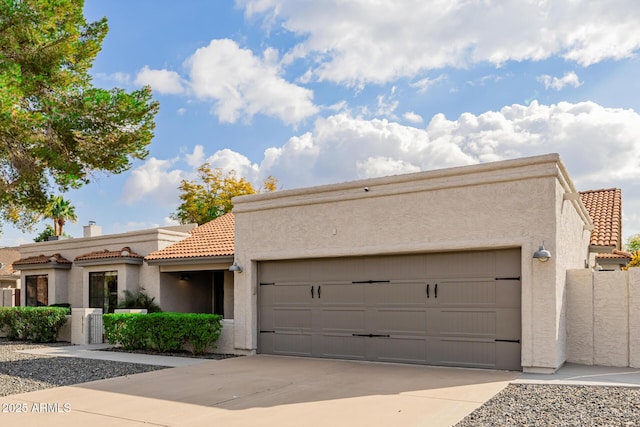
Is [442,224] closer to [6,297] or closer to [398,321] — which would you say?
[398,321]

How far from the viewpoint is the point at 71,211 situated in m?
48.6

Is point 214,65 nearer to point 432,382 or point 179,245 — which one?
point 179,245

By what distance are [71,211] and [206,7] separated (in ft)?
129

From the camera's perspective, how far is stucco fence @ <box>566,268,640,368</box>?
449 inches

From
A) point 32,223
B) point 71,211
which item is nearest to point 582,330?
point 32,223

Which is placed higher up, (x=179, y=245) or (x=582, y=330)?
(x=179, y=245)

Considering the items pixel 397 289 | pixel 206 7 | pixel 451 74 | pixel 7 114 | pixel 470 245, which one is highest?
pixel 206 7

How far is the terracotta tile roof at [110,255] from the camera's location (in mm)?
21391

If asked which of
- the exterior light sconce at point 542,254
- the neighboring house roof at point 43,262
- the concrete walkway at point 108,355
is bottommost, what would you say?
the concrete walkway at point 108,355

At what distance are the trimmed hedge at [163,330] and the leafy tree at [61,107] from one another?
170 inches

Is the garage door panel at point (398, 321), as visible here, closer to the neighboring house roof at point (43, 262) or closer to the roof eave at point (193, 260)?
the roof eave at point (193, 260)

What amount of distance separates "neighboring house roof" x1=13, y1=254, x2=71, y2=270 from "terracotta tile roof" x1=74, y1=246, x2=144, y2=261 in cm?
142

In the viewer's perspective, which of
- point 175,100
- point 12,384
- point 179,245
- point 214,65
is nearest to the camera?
point 12,384

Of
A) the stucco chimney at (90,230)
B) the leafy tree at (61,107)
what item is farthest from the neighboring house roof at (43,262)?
the leafy tree at (61,107)
